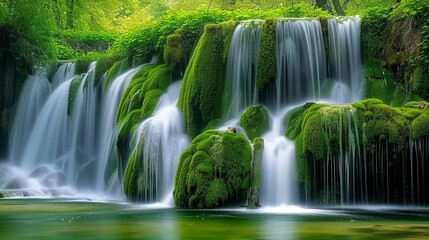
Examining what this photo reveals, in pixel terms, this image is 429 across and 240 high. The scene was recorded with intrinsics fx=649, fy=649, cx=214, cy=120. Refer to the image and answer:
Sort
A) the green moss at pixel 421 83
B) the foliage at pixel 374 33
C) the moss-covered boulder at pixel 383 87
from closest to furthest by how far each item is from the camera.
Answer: the green moss at pixel 421 83 → the moss-covered boulder at pixel 383 87 → the foliage at pixel 374 33

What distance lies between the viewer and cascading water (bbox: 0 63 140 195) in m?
19.9

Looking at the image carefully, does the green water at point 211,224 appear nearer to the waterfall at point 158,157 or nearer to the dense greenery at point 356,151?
the dense greenery at point 356,151

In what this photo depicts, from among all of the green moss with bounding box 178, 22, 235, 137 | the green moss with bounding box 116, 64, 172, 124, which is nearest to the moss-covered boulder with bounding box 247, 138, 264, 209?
the green moss with bounding box 178, 22, 235, 137

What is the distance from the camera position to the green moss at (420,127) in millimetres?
12344

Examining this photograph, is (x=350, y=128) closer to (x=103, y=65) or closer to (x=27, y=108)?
(x=103, y=65)

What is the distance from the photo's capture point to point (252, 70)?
53.8 ft

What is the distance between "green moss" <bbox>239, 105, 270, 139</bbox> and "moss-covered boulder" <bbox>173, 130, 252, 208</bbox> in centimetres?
191

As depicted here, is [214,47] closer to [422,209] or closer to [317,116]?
[317,116]

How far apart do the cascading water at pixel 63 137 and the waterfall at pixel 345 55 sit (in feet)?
21.5

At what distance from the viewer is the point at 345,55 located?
1664cm

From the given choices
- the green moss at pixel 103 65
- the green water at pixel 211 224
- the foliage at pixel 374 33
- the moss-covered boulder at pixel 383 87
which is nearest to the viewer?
the green water at pixel 211 224

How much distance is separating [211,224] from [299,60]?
8.12 m

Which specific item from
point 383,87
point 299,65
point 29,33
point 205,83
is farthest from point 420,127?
point 29,33

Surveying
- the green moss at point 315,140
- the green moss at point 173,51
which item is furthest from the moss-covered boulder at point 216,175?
the green moss at point 173,51
